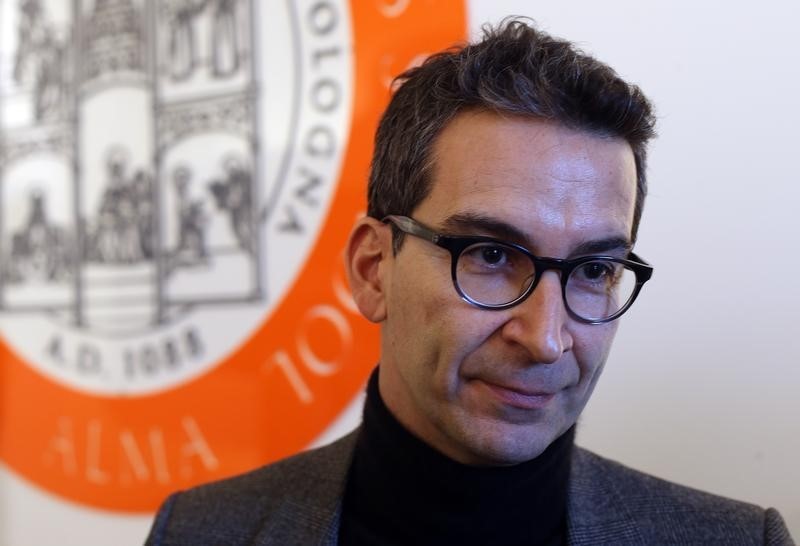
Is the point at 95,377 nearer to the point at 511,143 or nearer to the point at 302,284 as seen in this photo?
the point at 302,284

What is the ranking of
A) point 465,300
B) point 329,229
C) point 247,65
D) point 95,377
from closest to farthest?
point 465,300 → point 329,229 → point 247,65 → point 95,377

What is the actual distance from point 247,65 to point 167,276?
0.43 metres

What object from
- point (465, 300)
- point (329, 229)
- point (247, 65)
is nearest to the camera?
point (465, 300)

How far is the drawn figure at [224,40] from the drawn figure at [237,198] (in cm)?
17

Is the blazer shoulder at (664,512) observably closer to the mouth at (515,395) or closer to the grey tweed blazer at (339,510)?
the grey tweed blazer at (339,510)

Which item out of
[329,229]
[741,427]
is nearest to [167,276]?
[329,229]

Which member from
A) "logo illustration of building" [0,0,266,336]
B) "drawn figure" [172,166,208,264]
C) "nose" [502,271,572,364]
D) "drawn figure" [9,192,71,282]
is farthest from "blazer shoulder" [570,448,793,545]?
"drawn figure" [9,192,71,282]

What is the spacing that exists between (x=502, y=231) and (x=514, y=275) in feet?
0.15

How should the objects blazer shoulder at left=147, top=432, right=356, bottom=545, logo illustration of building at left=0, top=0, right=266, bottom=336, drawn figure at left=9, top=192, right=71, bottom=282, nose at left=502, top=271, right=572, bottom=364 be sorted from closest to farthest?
1. nose at left=502, top=271, right=572, bottom=364
2. blazer shoulder at left=147, top=432, right=356, bottom=545
3. logo illustration of building at left=0, top=0, right=266, bottom=336
4. drawn figure at left=9, top=192, right=71, bottom=282

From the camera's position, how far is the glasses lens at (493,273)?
821 millimetres

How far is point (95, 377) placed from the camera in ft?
5.39

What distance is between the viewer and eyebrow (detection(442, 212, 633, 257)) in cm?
82

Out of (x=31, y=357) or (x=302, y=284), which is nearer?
(x=302, y=284)

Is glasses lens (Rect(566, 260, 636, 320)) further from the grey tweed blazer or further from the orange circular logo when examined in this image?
the orange circular logo
